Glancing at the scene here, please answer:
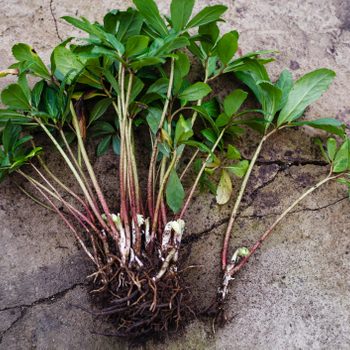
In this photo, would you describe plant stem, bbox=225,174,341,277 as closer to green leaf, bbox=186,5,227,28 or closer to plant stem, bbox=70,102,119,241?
plant stem, bbox=70,102,119,241

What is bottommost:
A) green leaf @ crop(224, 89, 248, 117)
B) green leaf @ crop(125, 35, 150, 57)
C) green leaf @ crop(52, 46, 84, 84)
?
green leaf @ crop(224, 89, 248, 117)

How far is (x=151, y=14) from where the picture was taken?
1.30 metres

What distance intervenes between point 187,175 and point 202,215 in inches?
5.4

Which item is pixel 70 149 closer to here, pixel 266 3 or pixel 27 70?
pixel 27 70

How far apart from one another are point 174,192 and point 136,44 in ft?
1.36

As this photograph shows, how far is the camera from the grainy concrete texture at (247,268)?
1401 millimetres

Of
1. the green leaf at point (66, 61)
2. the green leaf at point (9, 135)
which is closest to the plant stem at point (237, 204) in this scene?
the green leaf at point (66, 61)

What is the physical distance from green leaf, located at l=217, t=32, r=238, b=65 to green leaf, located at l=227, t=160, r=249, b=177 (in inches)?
12.1

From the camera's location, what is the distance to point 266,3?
178 centimetres

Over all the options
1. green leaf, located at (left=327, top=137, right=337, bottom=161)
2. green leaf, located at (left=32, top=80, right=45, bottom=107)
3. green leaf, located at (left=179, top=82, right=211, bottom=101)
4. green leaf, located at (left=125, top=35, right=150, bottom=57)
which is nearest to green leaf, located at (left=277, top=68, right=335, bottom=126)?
green leaf, located at (left=327, top=137, right=337, bottom=161)

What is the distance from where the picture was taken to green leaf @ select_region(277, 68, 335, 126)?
1427mm

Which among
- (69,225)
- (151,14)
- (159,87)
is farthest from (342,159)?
(69,225)

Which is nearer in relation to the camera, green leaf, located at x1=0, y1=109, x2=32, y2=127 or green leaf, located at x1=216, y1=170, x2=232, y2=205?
green leaf, located at x1=0, y1=109, x2=32, y2=127

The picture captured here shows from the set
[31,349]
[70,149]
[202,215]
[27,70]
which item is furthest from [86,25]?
[31,349]
